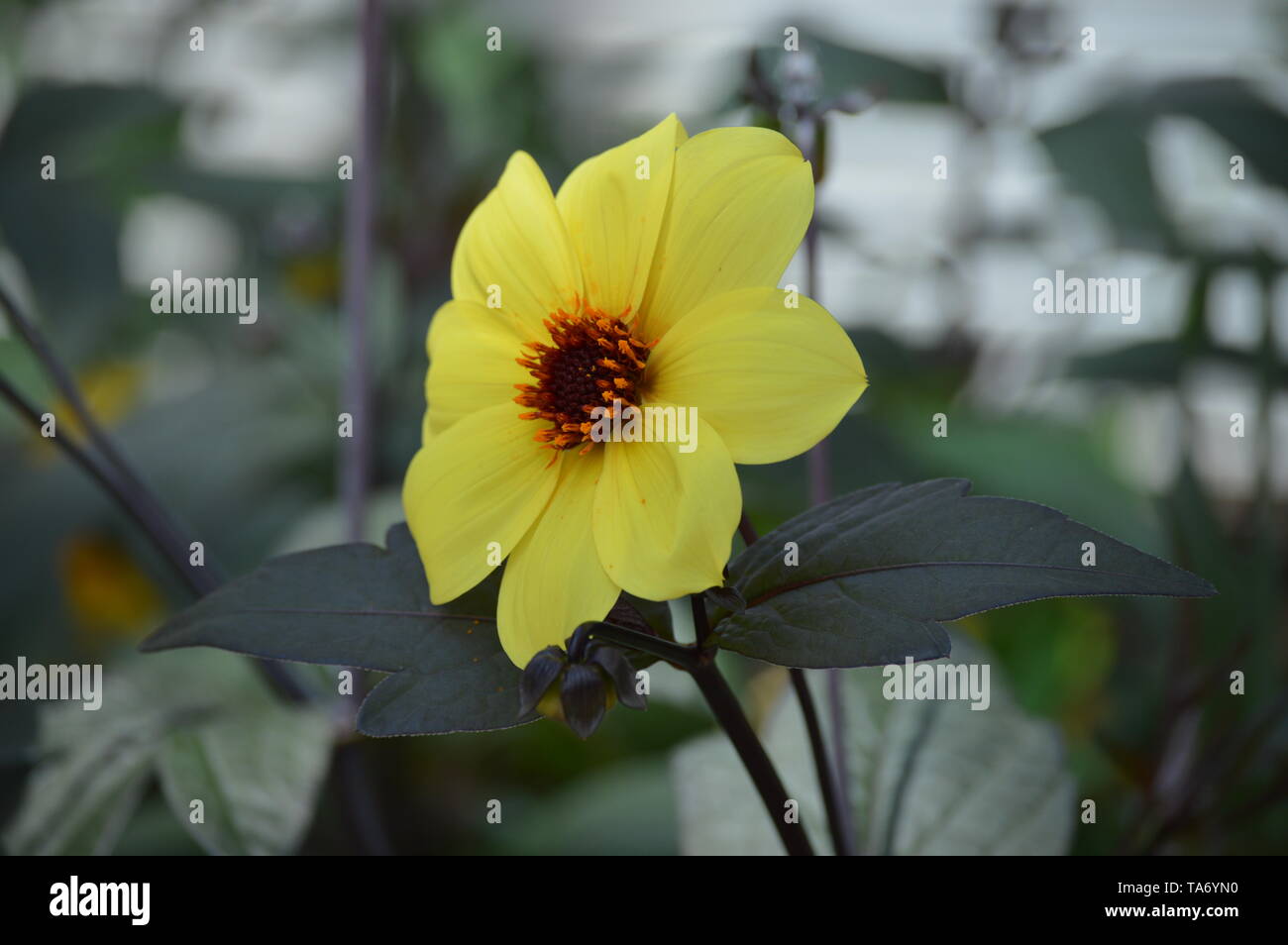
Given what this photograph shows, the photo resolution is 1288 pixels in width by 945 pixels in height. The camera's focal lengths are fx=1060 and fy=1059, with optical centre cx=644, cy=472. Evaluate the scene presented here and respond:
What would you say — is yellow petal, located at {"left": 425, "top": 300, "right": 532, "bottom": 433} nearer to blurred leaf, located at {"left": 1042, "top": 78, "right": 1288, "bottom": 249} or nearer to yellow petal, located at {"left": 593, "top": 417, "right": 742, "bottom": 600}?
yellow petal, located at {"left": 593, "top": 417, "right": 742, "bottom": 600}

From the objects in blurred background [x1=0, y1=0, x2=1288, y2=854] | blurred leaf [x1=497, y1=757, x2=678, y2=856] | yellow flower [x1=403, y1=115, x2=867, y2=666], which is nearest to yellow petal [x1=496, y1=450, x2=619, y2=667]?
yellow flower [x1=403, y1=115, x2=867, y2=666]

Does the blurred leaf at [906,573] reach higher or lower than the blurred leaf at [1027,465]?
lower

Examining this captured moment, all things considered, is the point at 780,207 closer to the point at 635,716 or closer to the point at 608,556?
the point at 608,556

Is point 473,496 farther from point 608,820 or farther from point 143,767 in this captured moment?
point 608,820

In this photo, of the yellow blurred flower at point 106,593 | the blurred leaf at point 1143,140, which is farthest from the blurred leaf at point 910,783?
the yellow blurred flower at point 106,593

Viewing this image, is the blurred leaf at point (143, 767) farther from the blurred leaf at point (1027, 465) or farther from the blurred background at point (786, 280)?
the blurred leaf at point (1027, 465)
